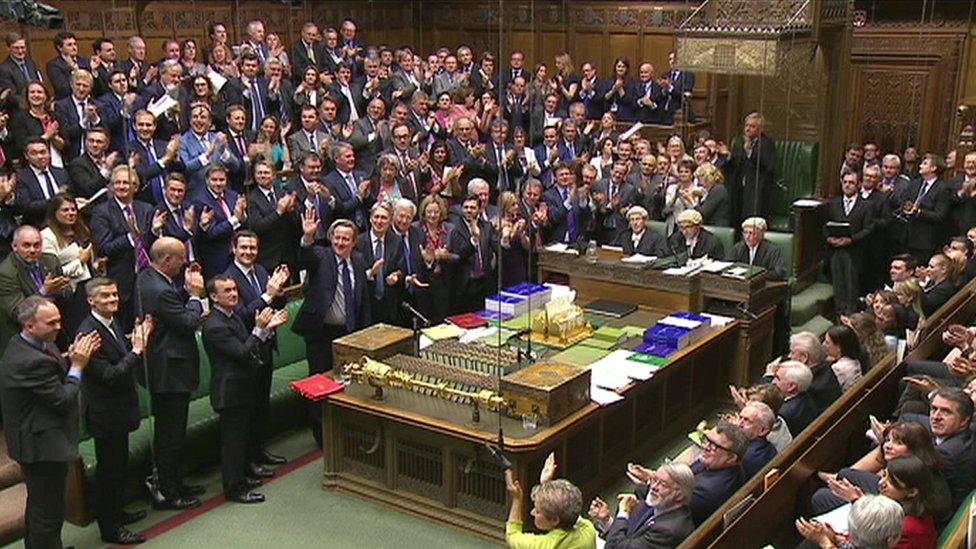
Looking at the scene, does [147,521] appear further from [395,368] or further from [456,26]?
[456,26]

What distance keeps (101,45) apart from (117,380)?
15.2 ft

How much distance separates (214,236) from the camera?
6.79 m

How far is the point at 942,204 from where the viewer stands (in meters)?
8.22

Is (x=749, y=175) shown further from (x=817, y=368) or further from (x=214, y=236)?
(x=214, y=236)

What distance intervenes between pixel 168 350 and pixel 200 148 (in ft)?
9.08

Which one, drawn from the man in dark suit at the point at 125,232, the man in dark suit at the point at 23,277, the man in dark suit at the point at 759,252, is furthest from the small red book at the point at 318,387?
the man in dark suit at the point at 759,252

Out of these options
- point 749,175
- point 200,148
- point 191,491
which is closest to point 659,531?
point 191,491

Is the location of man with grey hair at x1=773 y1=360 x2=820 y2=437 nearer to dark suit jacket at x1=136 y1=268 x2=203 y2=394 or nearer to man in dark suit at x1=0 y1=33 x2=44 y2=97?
dark suit jacket at x1=136 y1=268 x2=203 y2=394

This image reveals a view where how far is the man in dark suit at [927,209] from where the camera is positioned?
8.21 meters

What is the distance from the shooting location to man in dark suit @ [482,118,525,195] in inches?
355

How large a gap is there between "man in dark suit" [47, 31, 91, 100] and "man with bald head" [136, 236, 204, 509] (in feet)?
12.1

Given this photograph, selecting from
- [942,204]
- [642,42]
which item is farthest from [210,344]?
[642,42]

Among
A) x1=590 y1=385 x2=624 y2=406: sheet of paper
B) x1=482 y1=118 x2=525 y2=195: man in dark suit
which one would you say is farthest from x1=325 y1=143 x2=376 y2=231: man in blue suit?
x1=590 y1=385 x2=624 y2=406: sheet of paper

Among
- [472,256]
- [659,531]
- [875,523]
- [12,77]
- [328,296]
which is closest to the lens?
[875,523]
